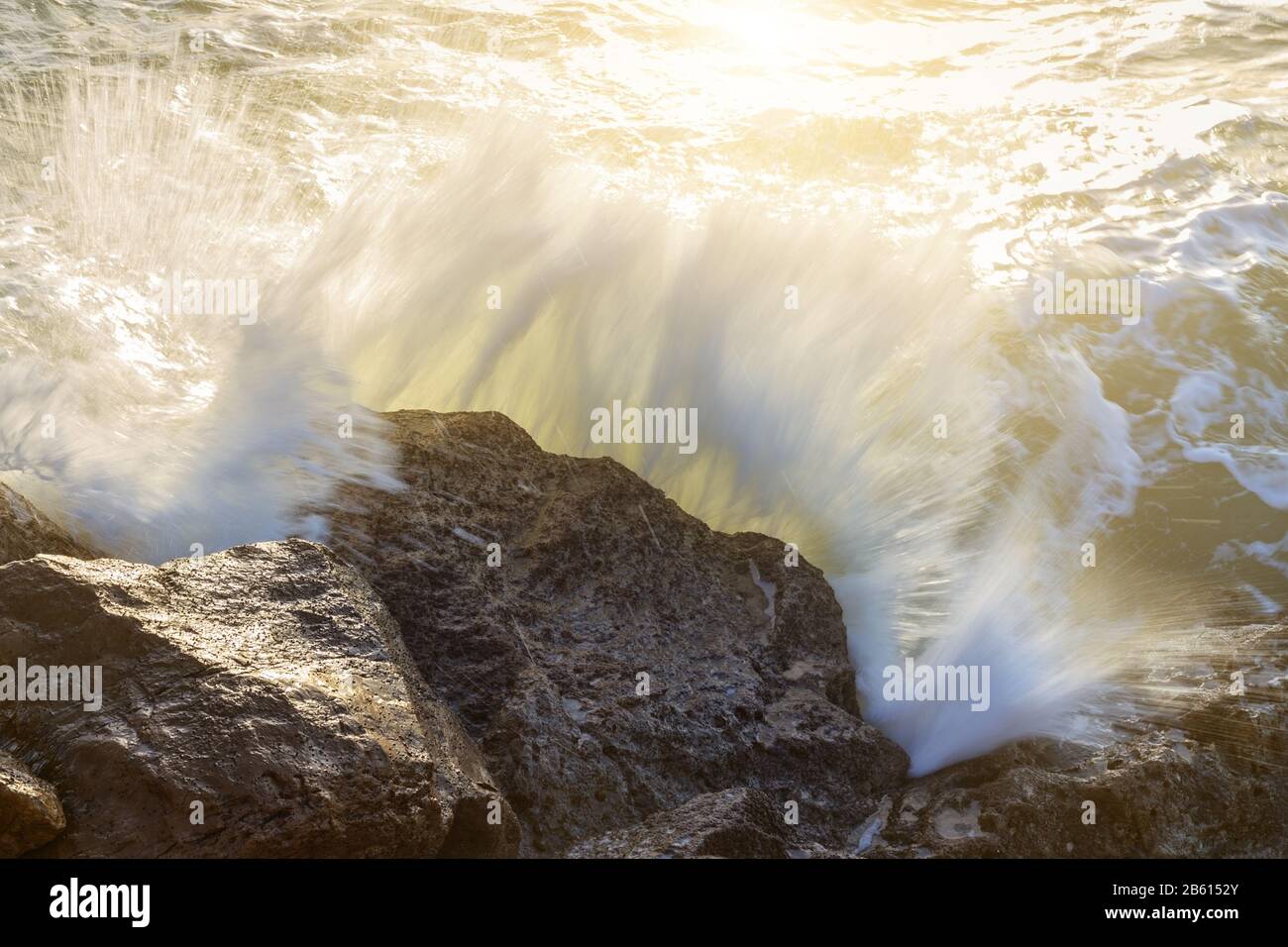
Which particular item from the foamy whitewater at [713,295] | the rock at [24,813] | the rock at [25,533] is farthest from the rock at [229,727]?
the foamy whitewater at [713,295]

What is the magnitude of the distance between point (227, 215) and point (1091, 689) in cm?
544

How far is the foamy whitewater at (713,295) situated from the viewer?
18.7ft

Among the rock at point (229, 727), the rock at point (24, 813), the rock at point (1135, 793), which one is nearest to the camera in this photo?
the rock at point (24, 813)

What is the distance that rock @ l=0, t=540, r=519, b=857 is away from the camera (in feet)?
11.0

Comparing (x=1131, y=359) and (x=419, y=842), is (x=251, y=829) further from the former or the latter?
(x=1131, y=359)

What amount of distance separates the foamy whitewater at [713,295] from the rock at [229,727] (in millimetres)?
1098

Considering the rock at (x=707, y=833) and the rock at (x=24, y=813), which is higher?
the rock at (x=24, y=813)

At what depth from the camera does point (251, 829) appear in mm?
3369

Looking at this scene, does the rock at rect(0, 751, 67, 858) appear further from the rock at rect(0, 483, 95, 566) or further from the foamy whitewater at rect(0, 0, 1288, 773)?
the foamy whitewater at rect(0, 0, 1288, 773)

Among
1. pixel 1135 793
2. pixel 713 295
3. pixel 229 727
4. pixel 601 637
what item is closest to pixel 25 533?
pixel 229 727

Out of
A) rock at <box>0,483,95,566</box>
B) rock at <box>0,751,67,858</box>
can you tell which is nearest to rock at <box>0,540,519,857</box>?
rock at <box>0,751,67,858</box>

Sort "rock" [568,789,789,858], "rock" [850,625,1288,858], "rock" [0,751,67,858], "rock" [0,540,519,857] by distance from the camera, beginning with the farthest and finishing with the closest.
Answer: "rock" [850,625,1288,858] < "rock" [568,789,789,858] < "rock" [0,540,519,857] < "rock" [0,751,67,858]

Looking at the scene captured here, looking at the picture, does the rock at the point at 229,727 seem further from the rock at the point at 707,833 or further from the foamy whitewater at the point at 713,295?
the foamy whitewater at the point at 713,295

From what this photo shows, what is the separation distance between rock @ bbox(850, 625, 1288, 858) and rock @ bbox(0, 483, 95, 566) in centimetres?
304
